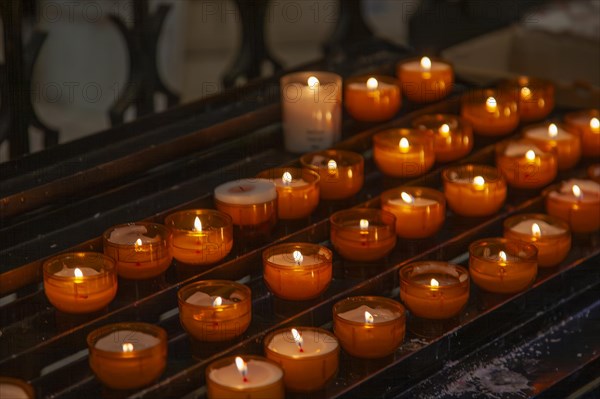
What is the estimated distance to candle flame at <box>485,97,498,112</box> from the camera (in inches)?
82.8

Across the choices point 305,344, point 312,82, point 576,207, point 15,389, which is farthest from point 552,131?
point 15,389

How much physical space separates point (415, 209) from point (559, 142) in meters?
0.43

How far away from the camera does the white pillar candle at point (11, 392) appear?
132 centimetres

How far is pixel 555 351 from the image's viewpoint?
1.63 meters

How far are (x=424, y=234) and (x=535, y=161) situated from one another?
30 centimetres

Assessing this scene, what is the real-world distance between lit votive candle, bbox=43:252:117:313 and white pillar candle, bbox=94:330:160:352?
9 centimetres

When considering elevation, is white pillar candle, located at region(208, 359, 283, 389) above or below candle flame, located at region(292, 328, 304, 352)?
below

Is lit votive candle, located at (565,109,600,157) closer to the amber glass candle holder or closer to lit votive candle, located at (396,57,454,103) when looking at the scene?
the amber glass candle holder

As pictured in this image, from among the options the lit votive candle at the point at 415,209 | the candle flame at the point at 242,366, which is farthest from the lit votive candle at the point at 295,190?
the candle flame at the point at 242,366

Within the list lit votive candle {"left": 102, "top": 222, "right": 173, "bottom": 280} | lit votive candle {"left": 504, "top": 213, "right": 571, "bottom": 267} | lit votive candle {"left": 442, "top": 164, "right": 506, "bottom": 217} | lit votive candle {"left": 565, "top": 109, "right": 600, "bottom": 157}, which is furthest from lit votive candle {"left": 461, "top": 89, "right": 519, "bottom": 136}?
lit votive candle {"left": 102, "top": 222, "right": 173, "bottom": 280}

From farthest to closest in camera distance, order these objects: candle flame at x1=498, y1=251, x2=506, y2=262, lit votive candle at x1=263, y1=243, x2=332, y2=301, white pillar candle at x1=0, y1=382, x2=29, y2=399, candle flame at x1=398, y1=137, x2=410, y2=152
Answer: candle flame at x1=398, y1=137, x2=410, y2=152 < candle flame at x1=498, y1=251, x2=506, y2=262 < lit votive candle at x1=263, y1=243, x2=332, y2=301 < white pillar candle at x1=0, y1=382, x2=29, y2=399

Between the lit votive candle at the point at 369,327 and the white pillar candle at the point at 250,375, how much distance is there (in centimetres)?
14

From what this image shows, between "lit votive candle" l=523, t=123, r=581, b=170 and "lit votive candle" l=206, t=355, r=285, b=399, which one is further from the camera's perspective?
"lit votive candle" l=523, t=123, r=581, b=170

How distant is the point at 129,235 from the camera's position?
164 centimetres
